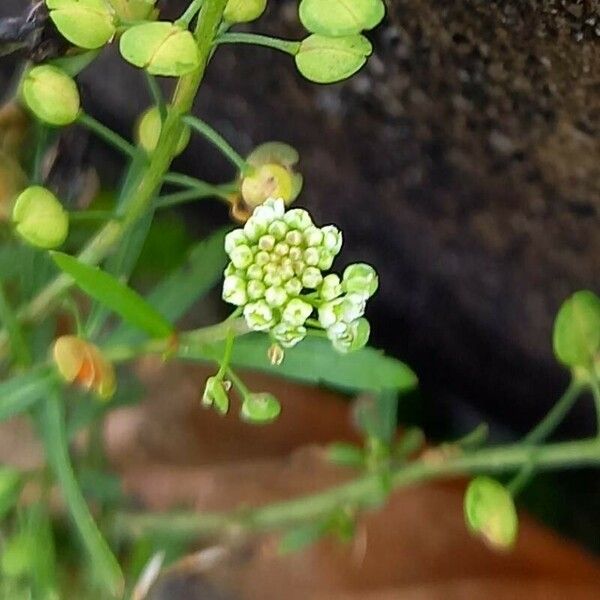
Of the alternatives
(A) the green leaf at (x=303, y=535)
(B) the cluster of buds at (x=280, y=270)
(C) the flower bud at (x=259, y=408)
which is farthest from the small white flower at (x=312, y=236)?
(A) the green leaf at (x=303, y=535)

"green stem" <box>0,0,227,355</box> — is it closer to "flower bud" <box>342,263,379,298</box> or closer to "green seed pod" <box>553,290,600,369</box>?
"flower bud" <box>342,263,379,298</box>

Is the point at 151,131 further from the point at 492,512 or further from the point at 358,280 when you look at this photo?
the point at 492,512

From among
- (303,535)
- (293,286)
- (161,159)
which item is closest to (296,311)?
(293,286)

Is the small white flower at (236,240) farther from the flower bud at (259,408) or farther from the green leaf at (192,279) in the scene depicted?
the green leaf at (192,279)

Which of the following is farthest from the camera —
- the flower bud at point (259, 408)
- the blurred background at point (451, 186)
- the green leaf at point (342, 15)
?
the blurred background at point (451, 186)

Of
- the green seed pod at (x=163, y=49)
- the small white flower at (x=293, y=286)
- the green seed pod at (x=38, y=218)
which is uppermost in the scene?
the green seed pod at (x=163, y=49)

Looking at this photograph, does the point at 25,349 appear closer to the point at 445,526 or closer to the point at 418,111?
the point at 418,111

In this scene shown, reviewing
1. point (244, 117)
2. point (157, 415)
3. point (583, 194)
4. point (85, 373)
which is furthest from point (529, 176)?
A: point (157, 415)
